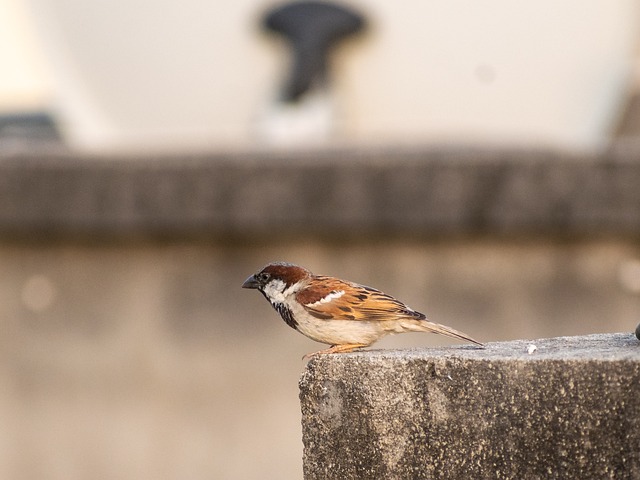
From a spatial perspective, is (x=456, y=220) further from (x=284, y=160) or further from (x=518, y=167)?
(x=284, y=160)

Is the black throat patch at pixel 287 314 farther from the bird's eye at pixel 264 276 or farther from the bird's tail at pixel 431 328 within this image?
the bird's tail at pixel 431 328

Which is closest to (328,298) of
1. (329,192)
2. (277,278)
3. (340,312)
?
(340,312)

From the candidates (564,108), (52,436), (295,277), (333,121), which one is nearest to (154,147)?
(333,121)

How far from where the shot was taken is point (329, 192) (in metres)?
5.11

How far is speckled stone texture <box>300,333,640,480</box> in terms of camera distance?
2123 millimetres

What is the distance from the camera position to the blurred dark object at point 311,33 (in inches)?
235

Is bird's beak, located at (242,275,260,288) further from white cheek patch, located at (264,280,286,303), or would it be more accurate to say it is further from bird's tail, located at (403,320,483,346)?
bird's tail, located at (403,320,483,346)

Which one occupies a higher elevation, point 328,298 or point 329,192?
point 328,298

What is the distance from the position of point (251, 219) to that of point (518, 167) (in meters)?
1.28

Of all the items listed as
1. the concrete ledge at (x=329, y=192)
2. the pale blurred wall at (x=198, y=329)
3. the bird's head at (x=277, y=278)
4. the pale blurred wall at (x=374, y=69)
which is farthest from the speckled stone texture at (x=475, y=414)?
the pale blurred wall at (x=374, y=69)

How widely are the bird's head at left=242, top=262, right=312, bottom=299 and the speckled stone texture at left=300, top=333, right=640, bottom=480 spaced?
0.59 meters

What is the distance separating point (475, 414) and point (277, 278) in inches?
36.2

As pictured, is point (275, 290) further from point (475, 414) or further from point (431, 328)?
point (475, 414)

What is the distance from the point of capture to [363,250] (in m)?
5.38
